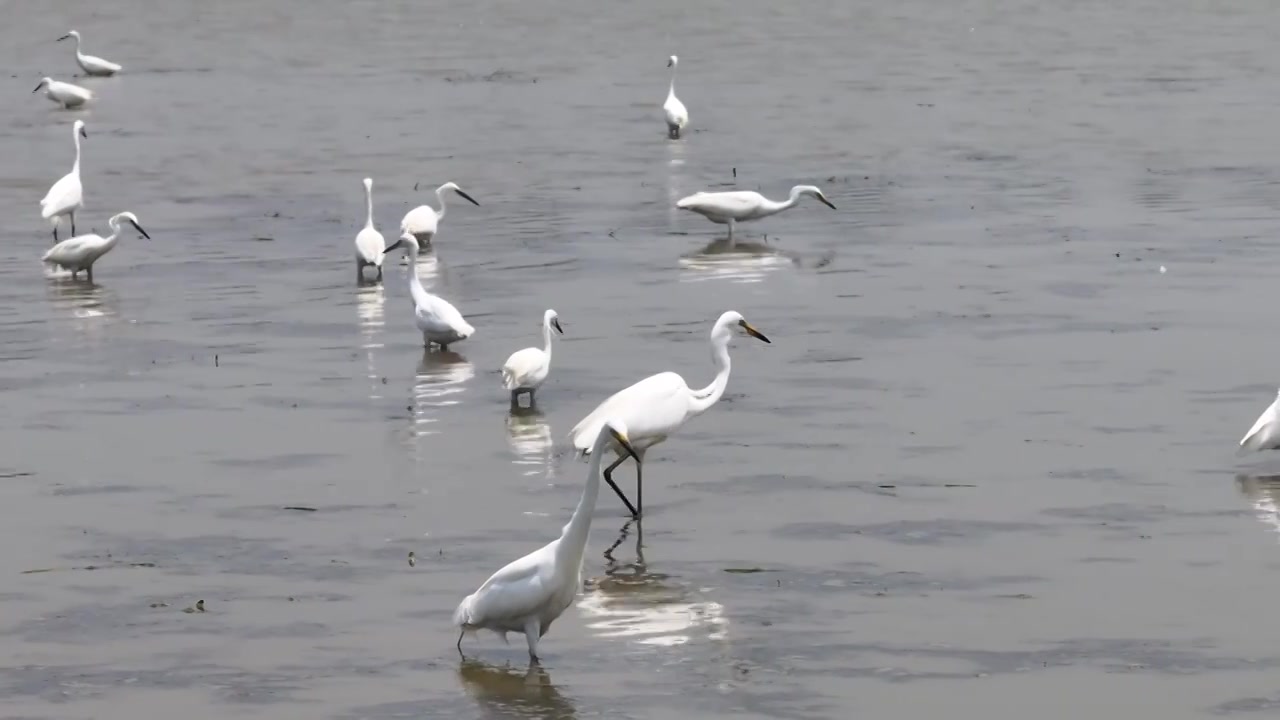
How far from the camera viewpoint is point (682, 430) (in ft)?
56.6

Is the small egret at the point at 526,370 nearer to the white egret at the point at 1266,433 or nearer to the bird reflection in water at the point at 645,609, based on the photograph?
the bird reflection in water at the point at 645,609

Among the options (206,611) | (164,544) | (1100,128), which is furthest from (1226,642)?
(1100,128)

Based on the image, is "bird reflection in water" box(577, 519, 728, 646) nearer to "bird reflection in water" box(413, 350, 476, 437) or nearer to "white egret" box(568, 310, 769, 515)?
"white egret" box(568, 310, 769, 515)

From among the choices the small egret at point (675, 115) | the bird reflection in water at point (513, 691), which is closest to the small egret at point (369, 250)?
the bird reflection in water at point (513, 691)

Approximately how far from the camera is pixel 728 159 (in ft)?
113

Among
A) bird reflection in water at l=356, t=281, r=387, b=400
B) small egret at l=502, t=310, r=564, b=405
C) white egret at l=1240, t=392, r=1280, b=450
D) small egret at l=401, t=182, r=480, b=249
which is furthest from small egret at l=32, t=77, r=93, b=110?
white egret at l=1240, t=392, r=1280, b=450

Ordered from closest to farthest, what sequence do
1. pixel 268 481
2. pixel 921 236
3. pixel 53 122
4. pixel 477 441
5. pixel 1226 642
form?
1. pixel 1226 642
2. pixel 268 481
3. pixel 477 441
4. pixel 921 236
5. pixel 53 122

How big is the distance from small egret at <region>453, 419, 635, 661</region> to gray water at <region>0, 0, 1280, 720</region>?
35 centimetres

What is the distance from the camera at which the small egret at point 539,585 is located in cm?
1120

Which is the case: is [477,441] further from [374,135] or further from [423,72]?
[423,72]

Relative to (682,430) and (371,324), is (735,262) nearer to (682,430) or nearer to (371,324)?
(371,324)

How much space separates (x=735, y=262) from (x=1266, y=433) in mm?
10928

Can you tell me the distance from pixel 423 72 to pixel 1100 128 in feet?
59.6

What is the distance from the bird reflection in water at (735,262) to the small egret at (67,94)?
21527mm
